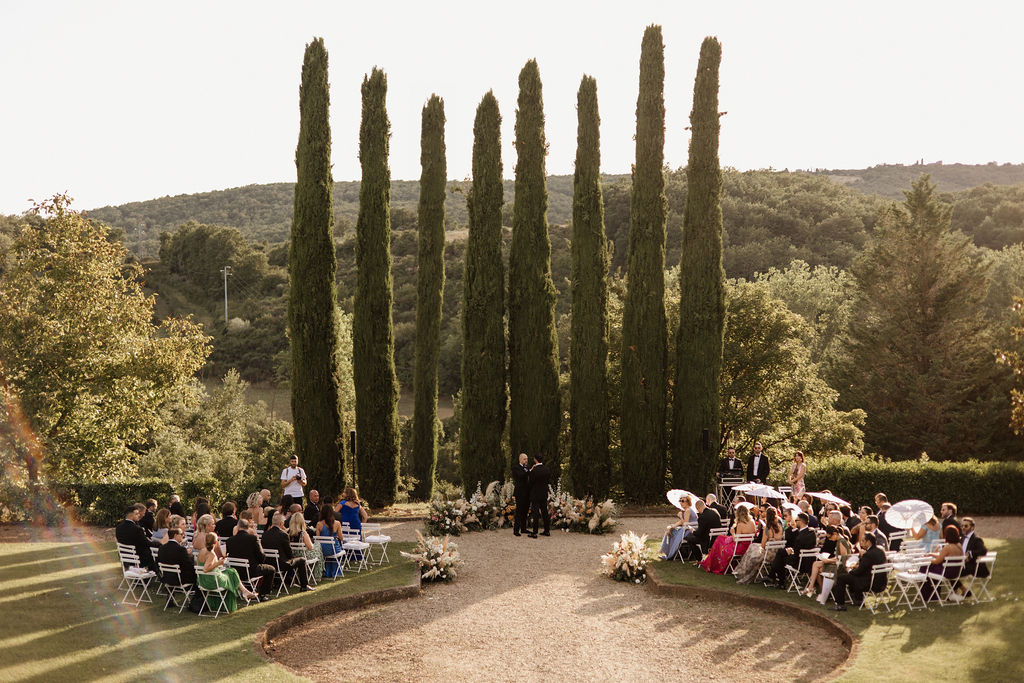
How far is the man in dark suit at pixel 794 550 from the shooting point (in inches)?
528

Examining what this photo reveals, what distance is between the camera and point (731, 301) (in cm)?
2700

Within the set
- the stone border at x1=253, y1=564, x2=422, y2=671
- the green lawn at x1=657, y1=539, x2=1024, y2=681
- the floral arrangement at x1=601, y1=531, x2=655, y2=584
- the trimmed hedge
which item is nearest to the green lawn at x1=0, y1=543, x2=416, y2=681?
the stone border at x1=253, y1=564, x2=422, y2=671

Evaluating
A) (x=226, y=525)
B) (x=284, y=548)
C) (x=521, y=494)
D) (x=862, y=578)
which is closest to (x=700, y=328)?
(x=521, y=494)

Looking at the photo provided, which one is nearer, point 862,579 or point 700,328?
point 862,579

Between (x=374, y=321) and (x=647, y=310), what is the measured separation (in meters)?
7.65

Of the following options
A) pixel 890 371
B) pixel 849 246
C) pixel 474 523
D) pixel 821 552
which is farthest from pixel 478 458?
pixel 849 246

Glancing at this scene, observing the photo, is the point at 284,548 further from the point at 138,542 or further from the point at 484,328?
the point at 484,328

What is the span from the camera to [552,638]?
11.5m

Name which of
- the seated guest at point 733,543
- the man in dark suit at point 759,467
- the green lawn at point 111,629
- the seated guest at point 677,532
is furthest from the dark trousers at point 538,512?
the man in dark suit at point 759,467

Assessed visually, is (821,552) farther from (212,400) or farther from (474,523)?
(212,400)

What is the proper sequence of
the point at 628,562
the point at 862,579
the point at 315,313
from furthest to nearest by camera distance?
1. the point at 315,313
2. the point at 628,562
3. the point at 862,579

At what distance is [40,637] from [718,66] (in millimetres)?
21967

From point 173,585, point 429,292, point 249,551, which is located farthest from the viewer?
point 429,292

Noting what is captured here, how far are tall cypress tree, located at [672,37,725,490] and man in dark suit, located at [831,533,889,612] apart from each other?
10.1 metres
